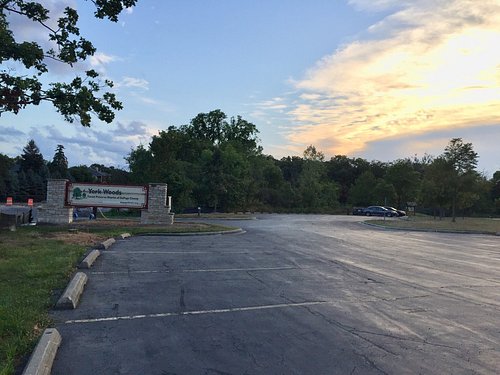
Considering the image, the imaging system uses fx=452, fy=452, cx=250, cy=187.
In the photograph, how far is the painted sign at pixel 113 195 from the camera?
24.8 m

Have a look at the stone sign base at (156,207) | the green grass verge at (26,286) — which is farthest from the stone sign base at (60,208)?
the green grass verge at (26,286)

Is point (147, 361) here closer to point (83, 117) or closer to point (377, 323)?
point (377, 323)

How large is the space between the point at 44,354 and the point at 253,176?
2977 inches

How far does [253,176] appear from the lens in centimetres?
8031

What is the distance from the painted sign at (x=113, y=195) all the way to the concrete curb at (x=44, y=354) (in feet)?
66.5

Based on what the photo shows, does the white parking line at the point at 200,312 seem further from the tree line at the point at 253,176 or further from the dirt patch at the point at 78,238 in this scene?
the tree line at the point at 253,176

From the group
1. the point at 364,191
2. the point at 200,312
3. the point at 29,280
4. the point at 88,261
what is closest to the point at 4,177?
the point at 364,191

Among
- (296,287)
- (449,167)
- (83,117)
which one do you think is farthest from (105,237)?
(449,167)

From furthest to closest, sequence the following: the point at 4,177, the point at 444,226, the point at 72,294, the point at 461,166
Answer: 1. the point at 4,177
2. the point at 461,166
3. the point at 444,226
4. the point at 72,294

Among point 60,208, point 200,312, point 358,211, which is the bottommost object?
point 200,312

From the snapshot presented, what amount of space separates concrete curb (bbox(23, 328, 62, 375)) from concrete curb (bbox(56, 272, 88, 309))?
Result: 1576mm

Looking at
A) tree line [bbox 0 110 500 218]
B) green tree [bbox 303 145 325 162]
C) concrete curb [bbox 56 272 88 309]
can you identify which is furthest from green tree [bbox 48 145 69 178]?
concrete curb [bbox 56 272 88 309]

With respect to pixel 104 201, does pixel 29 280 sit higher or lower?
lower

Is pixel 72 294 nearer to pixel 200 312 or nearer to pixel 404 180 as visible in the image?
pixel 200 312
